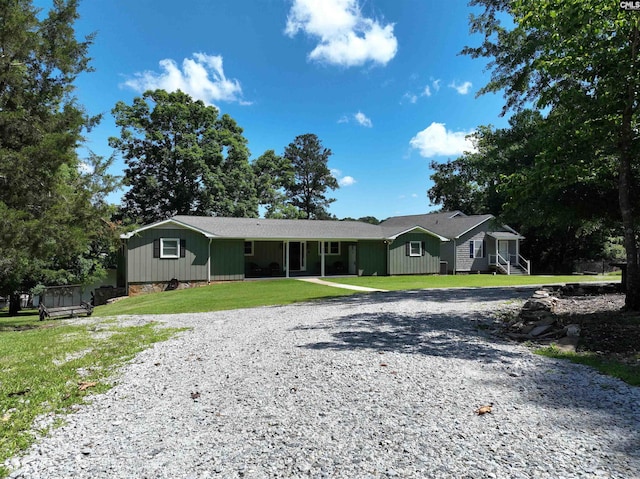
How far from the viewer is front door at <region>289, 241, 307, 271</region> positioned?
2486 cm

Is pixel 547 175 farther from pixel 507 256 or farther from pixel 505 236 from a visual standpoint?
pixel 507 256

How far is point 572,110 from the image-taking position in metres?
7.62

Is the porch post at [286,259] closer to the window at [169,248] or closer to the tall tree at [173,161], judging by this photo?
the window at [169,248]

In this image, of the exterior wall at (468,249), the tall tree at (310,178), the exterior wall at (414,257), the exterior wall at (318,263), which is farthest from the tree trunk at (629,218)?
the tall tree at (310,178)

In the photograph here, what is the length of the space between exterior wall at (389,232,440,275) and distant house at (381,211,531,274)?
2924 millimetres

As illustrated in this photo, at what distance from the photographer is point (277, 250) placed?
24.4 m

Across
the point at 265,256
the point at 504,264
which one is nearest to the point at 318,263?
the point at 265,256

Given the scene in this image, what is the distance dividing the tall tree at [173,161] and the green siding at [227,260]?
424 inches

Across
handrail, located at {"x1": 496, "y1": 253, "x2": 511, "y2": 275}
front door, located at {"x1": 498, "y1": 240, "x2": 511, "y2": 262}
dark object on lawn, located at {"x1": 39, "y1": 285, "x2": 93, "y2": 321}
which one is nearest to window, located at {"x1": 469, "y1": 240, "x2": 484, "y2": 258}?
handrail, located at {"x1": 496, "y1": 253, "x2": 511, "y2": 275}

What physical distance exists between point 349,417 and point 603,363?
3.75m

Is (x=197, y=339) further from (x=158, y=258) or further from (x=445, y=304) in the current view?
(x=158, y=258)

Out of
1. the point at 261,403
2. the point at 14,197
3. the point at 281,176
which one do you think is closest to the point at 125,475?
the point at 261,403

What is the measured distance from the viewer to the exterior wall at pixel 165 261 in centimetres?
1909

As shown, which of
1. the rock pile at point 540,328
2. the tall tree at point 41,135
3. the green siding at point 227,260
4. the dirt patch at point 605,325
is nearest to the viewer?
the dirt patch at point 605,325
